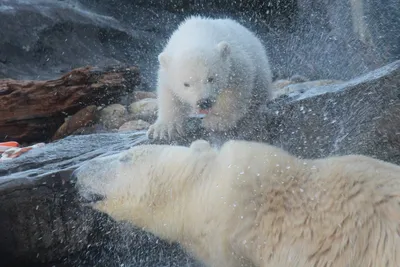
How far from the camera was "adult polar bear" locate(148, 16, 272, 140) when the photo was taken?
4391 mm

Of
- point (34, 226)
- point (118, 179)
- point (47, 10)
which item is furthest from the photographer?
point (47, 10)

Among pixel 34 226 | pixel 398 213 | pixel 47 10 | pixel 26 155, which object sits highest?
pixel 47 10

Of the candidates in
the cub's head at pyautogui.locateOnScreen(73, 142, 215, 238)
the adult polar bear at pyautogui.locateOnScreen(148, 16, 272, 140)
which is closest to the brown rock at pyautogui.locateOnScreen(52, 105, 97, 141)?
the adult polar bear at pyautogui.locateOnScreen(148, 16, 272, 140)

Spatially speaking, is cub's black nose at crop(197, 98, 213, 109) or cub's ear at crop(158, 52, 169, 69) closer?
cub's black nose at crop(197, 98, 213, 109)

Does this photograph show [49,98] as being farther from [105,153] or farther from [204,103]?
[204,103]

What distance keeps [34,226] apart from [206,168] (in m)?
1.55

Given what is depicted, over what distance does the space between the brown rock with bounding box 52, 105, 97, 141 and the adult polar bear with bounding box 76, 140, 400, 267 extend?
150 inches

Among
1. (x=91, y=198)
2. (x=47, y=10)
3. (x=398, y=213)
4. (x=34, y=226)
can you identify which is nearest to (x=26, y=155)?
(x=34, y=226)

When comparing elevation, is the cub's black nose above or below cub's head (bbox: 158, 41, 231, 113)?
below

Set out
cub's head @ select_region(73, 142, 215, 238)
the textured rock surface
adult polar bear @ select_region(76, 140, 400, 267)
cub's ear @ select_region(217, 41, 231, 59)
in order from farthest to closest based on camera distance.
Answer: cub's ear @ select_region(217, 41, 231, 59)
the textured rock surface
cub's head @ select_region(73, 142, 215, 238)
adult polar bear @ select_region(76, 140, 400, 267)

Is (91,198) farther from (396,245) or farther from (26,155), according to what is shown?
(396,245)

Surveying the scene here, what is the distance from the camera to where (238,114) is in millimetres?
4387

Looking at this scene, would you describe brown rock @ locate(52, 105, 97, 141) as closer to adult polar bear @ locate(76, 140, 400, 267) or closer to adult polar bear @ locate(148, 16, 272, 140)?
adult polar bear @ locate(148, 16, 272, 140)

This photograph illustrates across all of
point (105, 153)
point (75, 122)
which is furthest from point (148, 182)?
point (75, 122)
